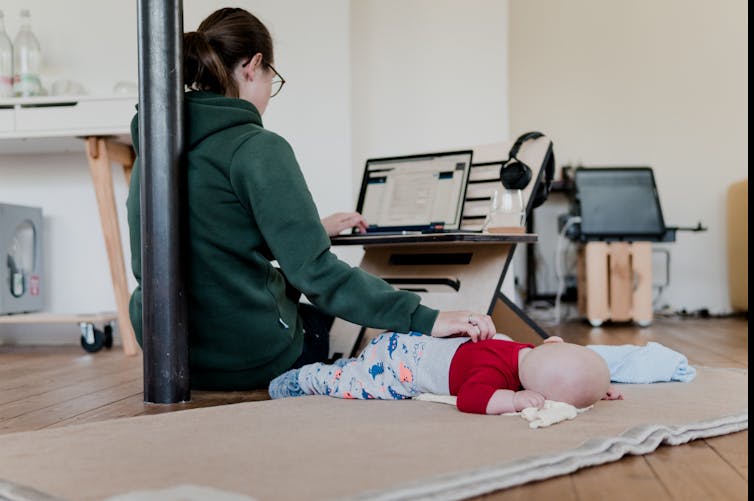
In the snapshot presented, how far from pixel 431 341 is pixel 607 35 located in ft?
11.9

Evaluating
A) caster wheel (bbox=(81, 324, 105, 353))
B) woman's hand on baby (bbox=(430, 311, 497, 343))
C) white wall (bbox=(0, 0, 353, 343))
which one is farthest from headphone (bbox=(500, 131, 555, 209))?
caster wheel (bbox=(81, 324, 105, 353))

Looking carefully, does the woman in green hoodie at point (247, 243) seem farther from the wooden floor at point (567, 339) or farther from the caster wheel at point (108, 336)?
the caster wheel at point (108, 336)

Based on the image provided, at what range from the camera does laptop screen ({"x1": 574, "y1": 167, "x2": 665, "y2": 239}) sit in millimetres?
3906

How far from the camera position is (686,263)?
444cm

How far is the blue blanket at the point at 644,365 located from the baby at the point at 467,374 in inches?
10.6

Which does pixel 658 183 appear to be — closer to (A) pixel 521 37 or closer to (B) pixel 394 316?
(A) pixel 521 37

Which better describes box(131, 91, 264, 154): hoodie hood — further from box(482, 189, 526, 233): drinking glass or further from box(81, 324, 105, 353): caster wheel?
box(81, 324, 105, 353): caster wheel

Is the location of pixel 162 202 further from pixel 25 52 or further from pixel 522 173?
pixel 25 52

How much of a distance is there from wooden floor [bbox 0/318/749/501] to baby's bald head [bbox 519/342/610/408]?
0.62ft

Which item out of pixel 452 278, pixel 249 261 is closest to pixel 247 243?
pixel 249 261

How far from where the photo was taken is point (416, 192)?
7.46ft

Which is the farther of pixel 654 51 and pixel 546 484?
pixel 654 51

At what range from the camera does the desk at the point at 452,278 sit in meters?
2.02

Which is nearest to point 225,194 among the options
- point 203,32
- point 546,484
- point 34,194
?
point 203,32
